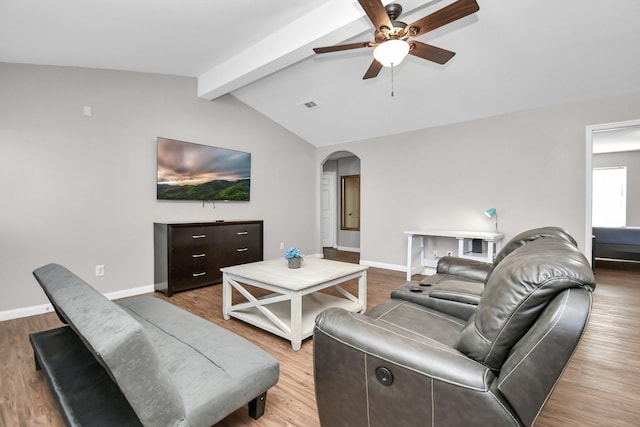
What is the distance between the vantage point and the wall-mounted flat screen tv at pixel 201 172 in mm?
3898

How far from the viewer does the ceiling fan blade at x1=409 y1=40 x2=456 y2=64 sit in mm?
2316

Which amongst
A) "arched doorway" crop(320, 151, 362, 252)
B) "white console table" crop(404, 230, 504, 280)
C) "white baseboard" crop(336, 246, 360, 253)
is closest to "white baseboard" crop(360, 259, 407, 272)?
"white console table" crop(404, 230, 504, 280)

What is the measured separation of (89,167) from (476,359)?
158 inches

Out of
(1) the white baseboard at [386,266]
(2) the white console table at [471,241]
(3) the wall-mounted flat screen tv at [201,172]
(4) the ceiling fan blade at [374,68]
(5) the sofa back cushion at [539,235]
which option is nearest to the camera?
(5) the sofa back cushion at [539,235]

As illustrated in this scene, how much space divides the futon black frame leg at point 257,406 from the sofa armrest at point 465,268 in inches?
71.4

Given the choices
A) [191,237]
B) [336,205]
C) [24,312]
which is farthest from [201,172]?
[336,205]

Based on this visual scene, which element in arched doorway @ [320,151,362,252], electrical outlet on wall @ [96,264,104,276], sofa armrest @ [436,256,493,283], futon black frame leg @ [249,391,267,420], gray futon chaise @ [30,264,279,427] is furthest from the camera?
arched doorway @ [320,151,362,252]

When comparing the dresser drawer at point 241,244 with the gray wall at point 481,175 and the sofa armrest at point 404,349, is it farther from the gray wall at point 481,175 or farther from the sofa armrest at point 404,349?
the sofa armrest at point 404,349

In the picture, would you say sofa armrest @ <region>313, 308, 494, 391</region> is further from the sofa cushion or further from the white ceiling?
the white ceiling

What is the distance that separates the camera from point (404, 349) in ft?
3.41

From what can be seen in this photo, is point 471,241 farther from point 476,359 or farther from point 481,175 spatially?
point 476,359

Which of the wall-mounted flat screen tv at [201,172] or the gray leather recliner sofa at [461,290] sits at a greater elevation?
the wall-mounted flat screen tv at [201,172]

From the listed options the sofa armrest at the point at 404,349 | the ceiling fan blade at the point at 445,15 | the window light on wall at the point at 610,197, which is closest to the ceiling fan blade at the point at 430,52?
the ceiling fan blade at the point at 445,15

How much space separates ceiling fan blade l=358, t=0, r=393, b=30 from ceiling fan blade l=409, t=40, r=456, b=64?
0.37m
